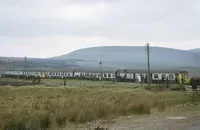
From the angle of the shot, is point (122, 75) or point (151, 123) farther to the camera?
point (122, 75)

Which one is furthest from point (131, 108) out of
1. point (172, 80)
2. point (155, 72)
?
point (155, 72)

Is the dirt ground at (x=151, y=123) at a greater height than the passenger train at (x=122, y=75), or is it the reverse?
the passenger train at (x=122, y=75)

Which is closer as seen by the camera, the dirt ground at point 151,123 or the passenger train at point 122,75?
the dirt ground at point 151,123

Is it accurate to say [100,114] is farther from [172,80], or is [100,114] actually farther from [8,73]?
[8,73]

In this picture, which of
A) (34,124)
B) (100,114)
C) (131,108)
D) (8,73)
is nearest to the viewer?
(34,124)

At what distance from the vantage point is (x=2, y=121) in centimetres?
1714

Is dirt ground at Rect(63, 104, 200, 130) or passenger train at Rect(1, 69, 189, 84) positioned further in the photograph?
passenger train at Rect(1, 69, 189, 84)

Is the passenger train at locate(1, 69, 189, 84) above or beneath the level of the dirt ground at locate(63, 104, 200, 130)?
above

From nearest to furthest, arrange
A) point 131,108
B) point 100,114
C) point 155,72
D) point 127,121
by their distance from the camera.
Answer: point 127,121, point 100,114, point 131,108, point 155,72

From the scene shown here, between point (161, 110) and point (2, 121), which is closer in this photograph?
point (2, 121)

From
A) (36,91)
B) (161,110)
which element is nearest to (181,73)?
(36,91)

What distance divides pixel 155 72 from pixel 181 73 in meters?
5.13

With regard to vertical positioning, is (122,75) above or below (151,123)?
above

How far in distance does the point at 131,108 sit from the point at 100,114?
320cm
